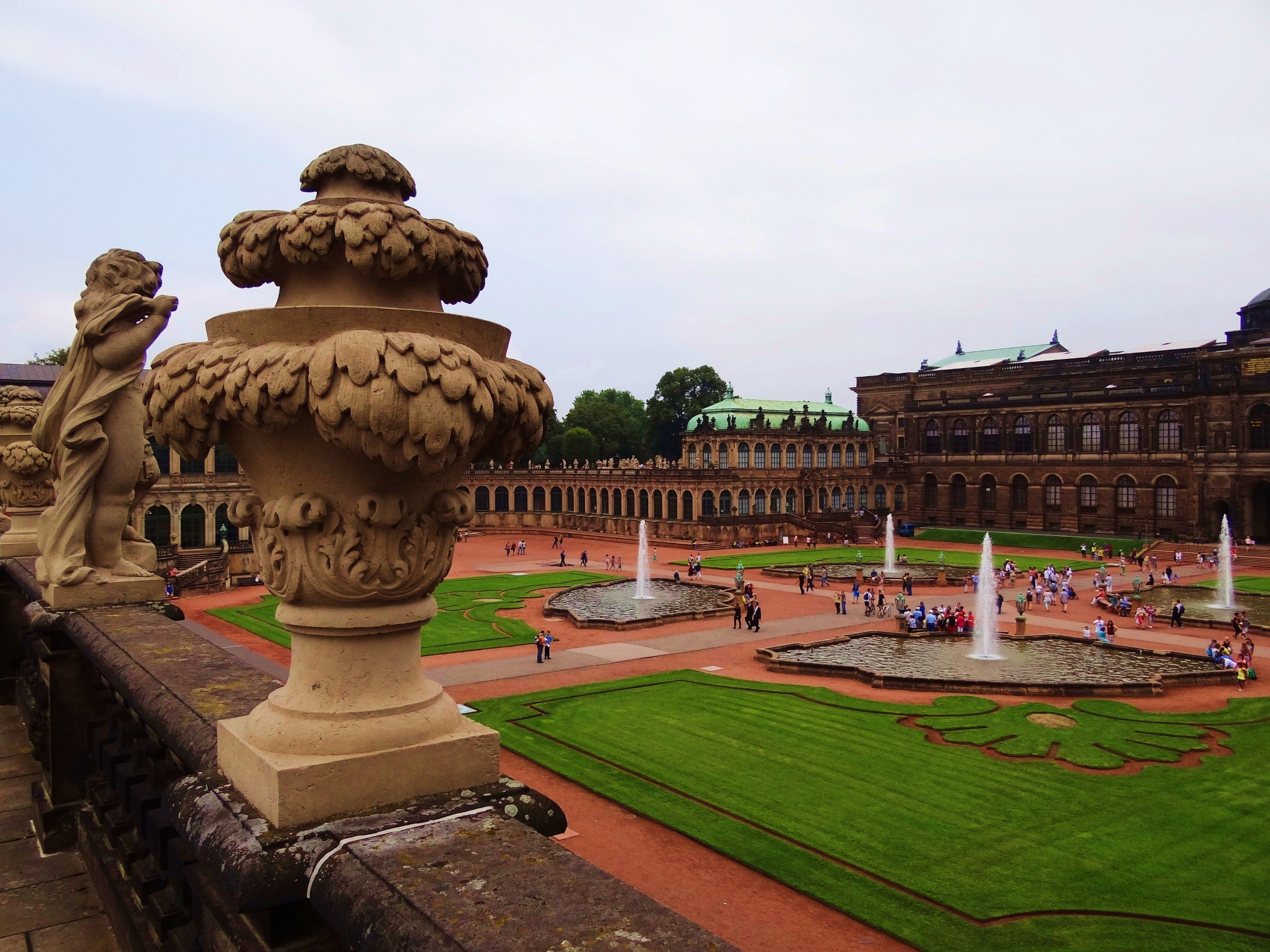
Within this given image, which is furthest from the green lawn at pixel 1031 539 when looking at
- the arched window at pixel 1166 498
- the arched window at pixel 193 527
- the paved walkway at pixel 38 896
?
the paved walkway at pixel 38 896

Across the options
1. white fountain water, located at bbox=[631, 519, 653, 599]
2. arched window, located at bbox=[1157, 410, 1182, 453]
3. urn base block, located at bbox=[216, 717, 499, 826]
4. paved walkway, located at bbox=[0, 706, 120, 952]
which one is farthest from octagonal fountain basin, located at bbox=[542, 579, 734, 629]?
arched window, located at bbox=[1157, 410, 1182, 453]

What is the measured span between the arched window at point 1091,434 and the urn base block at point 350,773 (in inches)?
3160

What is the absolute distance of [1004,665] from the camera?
28.4 meters

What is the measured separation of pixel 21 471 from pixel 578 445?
→ 8660 cm

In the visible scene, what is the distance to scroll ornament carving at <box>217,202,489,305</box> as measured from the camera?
3377 millimetres

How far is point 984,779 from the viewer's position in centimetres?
1758

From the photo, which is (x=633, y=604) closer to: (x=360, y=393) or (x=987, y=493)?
(x=360, y=393)

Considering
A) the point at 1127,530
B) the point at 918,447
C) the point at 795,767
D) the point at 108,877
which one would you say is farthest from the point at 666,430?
the point at 108,877

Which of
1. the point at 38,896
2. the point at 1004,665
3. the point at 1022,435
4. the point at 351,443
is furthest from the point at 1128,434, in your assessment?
the point at 351,443

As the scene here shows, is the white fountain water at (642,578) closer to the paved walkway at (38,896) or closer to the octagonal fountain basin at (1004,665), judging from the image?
the octagonal fountain basin at (1004,665)

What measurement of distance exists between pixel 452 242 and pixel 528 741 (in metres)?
17.7

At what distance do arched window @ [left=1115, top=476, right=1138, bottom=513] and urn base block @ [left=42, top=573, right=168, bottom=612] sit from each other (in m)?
77.0

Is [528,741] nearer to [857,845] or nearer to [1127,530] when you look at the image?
[857,845]

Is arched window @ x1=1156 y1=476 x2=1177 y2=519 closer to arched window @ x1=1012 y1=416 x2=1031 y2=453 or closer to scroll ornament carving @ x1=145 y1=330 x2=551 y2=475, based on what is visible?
arched window @ x1=1012 y1=416 x2=1031 y2=453
